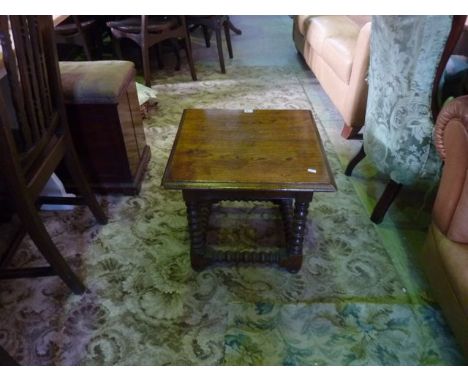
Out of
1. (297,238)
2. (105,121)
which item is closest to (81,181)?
(105,121)

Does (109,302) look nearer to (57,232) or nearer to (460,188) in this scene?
(57,232)

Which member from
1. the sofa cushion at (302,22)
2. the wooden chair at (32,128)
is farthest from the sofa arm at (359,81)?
the wooden chair at (32,128)

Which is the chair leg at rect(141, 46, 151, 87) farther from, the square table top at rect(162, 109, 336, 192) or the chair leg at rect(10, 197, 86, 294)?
the chair leg at rect(10, 197, 86, 294)

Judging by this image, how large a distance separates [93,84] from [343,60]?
1.39m

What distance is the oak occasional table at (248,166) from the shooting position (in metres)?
1.05

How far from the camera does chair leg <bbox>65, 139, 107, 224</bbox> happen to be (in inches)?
53.1

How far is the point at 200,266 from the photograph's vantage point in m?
1.34

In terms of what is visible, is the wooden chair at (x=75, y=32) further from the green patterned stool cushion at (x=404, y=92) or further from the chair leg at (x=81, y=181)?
the green patterned stool cushion at (x=404, y=92)

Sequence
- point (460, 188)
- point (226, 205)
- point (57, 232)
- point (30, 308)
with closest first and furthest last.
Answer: point (460, 188)
point (30, 308)
point (57, 232)
point (226, 205)

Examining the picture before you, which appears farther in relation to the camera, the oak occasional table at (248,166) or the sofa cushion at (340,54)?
the sofa cushion at (340,54)

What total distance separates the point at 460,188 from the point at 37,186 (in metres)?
1.23

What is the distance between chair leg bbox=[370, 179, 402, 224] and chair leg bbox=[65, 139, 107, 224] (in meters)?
1.19

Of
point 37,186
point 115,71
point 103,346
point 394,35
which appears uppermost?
point 394,35
